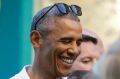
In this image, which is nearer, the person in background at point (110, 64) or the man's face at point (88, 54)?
the person in background at point (110, 64)

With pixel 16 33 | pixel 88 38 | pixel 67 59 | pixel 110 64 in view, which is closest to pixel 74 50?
pixel 67 59

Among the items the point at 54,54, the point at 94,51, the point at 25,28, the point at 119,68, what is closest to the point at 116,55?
the point at 119,68

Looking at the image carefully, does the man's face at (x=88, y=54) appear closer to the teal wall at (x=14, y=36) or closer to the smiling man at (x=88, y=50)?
the smiling man at (x=88, y=50)

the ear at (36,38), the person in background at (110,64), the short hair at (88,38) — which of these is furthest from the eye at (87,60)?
the person in background at (110,64)

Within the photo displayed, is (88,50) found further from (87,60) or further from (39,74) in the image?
(39,74)

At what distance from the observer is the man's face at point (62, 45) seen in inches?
131

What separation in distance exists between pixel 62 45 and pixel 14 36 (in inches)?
130

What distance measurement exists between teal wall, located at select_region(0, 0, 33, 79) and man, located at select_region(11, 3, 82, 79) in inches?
119

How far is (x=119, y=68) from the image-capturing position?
1.72m

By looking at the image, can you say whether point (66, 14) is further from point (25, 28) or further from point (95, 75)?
point (25, 28)

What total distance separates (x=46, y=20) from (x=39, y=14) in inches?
3.6

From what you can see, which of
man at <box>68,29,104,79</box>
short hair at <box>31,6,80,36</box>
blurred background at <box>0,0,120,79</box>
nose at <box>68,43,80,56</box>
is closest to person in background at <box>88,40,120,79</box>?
nose at <box>68,43,80,56</box>

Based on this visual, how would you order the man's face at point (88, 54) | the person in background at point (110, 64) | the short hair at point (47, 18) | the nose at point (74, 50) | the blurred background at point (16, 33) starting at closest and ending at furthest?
the person in background at point (110, 64)
the nose at point (74, 50)
the short hair at point (47, 18)
the man's face at point (88, 54)
the blurred background at point (16, 33)

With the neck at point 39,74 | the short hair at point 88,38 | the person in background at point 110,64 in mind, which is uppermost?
the short hair at point 88,38
